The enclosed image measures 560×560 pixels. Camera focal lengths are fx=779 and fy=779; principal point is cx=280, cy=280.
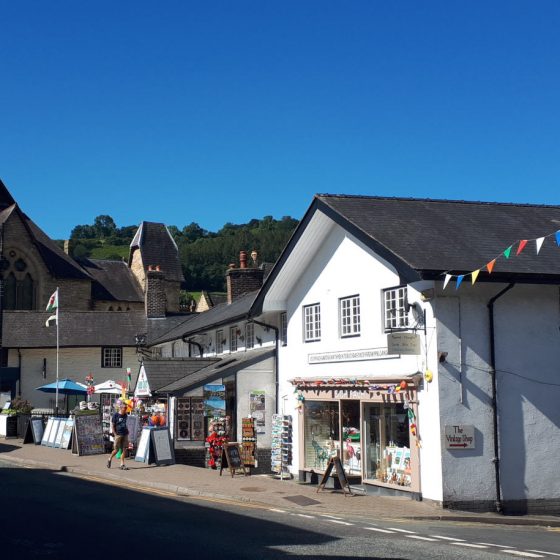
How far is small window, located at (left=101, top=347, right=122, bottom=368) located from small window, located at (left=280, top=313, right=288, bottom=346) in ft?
68.3

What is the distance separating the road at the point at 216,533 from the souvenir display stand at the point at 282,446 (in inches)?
203

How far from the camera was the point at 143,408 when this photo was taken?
85.5 ft

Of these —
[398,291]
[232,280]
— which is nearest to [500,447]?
[398,291]

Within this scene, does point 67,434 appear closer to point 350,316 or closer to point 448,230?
point 350,316

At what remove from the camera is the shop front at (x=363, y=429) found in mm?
16250

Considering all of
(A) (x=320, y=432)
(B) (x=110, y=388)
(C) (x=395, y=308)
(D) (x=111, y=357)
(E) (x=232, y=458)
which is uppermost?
(D) (x=111, y=357)

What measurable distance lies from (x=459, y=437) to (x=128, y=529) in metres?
6.99

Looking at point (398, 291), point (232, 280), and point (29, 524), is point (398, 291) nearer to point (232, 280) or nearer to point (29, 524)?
point (29, 524)

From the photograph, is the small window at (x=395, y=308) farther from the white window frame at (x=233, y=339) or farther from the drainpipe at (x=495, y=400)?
the white window frame at (x=233, y=339)

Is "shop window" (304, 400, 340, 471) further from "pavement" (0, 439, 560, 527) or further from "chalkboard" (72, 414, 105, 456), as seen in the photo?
"chalkboard" (72, 414, 105, 456)

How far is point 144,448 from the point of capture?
2261 centimetres

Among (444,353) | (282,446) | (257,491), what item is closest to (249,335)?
(282,446)

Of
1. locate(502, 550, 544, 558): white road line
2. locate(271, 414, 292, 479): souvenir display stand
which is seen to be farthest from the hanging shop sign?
locate(502, 550, 544, 558): white road line

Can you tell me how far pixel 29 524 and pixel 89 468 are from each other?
1000 cm
